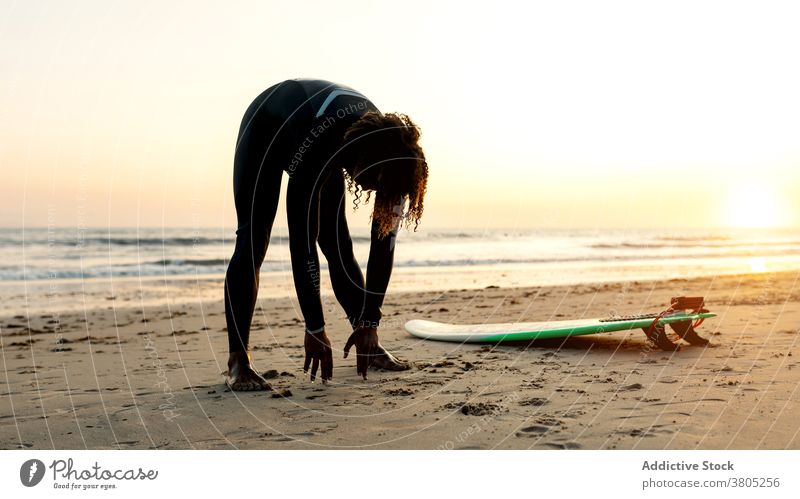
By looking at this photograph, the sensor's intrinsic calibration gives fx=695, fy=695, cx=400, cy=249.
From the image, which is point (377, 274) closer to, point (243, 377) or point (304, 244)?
point (304, 244)

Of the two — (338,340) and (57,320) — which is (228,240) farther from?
(338,340)

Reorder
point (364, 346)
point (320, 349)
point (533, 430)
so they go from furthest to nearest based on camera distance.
Result: point (364, 346)
point (320, 349)
point (533, 430)

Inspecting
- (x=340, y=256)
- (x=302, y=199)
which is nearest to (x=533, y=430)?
(x=302, y=199)

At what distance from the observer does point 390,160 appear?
290 centimetres

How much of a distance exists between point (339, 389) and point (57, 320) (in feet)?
14.9

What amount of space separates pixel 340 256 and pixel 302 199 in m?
0.72

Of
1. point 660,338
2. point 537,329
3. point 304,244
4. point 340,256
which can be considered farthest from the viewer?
point 537,329

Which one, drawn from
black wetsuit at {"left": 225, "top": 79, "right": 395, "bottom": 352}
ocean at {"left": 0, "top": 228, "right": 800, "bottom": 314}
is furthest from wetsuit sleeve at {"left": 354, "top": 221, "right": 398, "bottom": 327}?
ocean at {"left": 0, "top": 228, "right": 800, "bottom": 314}

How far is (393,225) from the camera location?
3154 mm

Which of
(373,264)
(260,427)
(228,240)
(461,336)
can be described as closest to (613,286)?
(461,336)

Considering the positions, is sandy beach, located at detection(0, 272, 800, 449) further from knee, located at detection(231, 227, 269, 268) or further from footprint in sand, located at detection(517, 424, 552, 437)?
knee, located at detection(231, 227, 269, 268)

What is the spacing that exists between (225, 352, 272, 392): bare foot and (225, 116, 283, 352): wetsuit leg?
5 cm

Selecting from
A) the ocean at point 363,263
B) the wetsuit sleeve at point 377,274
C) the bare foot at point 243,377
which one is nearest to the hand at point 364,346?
the wetsuit sleeve at point 377,274

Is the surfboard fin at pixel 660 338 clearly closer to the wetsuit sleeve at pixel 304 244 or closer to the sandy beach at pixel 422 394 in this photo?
the sandy beach at pixel 422 394
